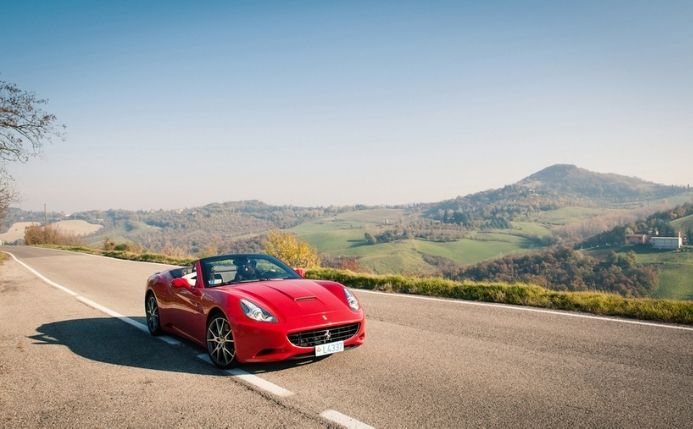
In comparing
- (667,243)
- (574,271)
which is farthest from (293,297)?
(667,243)

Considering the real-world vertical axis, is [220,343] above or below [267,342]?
below

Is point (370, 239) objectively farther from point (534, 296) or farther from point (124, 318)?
point (124, 318)

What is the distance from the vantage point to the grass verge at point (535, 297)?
7988 mm

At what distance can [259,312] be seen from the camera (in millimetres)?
5293

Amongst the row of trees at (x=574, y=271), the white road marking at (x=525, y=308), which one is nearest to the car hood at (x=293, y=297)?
the white road marking at (x=525, y=308)

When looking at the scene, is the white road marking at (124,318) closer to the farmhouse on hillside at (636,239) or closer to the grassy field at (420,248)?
the grassy field at (420,248)

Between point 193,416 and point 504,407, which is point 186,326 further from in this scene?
point 504,407

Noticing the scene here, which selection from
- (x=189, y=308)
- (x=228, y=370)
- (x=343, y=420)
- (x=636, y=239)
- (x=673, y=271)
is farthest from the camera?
(x=636, y=239)

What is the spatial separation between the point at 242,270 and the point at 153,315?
2.12m

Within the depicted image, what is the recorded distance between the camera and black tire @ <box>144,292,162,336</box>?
7.54m

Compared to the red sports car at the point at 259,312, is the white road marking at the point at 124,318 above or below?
below

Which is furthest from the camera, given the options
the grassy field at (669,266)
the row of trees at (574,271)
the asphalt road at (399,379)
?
the row of trees at (574,271)

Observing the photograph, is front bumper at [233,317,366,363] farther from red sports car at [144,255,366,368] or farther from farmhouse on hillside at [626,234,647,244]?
farmhouse on hillside at [626,234,647,244]

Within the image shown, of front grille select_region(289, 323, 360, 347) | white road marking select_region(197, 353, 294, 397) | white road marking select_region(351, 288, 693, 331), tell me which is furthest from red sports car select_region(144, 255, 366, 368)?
white road marking select_region(351, 288, 693, 331)
